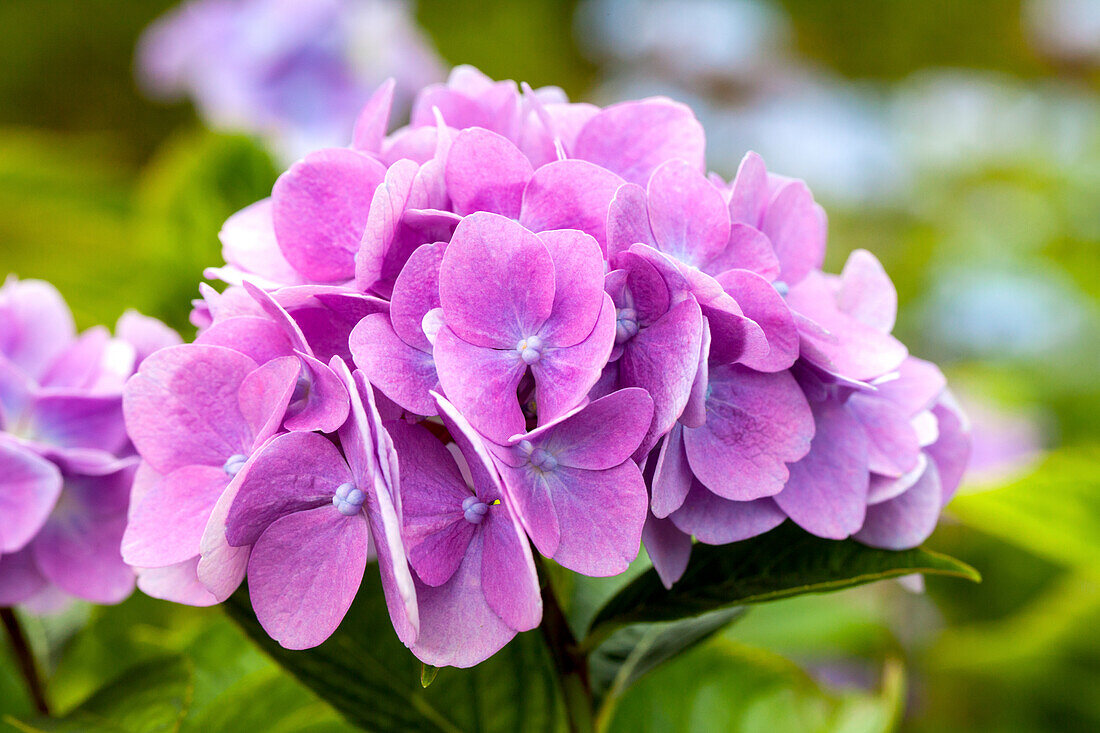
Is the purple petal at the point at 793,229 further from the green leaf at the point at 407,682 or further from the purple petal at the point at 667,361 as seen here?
the green leaf at the point at 407,682

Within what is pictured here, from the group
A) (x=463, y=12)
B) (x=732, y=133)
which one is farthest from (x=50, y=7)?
(x=732, y=133)

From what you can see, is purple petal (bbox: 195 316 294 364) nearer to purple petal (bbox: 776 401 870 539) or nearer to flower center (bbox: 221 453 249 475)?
flower center (bbox: 221 453 249 475)

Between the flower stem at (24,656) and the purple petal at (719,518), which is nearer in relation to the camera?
the purple petal at (719,518)

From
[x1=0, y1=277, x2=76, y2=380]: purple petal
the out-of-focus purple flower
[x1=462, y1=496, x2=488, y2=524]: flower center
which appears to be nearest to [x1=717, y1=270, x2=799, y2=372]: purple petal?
[x1=462, y1=496, x2=488, y2=524]: flower center

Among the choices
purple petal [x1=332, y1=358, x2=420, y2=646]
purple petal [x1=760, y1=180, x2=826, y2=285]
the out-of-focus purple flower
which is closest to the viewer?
purple petal [x1=332, y1=358, x2=420, y2=646]

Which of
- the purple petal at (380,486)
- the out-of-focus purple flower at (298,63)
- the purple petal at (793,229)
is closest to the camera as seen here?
the purple petal at (380,486)

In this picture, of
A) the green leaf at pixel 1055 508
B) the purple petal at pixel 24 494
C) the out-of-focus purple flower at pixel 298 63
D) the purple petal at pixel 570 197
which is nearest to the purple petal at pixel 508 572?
the purple petal at pixel 570 197

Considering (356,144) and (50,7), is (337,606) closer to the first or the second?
(356,144)
